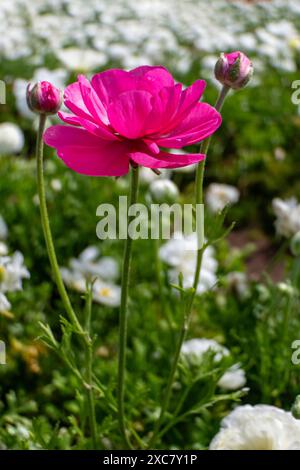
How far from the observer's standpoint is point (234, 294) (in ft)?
6.29

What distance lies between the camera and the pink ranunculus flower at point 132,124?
0.77m

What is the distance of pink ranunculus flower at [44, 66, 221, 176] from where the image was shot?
0.77 metres

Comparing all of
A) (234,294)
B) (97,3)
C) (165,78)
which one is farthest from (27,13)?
(165,78)

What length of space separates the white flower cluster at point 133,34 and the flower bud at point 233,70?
2.47 m

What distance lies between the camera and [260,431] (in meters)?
0.98

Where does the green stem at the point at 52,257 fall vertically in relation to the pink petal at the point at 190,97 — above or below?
below

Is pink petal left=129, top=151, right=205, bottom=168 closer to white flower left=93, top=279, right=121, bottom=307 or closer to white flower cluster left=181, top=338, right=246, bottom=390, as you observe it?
white flower cluster left=181, top=338, right=246, bottom=390

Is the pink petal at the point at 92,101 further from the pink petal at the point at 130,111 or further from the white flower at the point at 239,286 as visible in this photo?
the white flower at the point at 239,286

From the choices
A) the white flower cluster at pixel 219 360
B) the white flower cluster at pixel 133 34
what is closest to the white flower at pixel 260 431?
the white flower cluster at pixel 219 360

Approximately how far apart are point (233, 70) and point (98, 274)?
3.97 ft

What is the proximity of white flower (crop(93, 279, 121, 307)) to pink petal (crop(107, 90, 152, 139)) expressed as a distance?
1150mm

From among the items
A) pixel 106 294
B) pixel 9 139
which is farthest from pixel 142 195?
pixel 106 294

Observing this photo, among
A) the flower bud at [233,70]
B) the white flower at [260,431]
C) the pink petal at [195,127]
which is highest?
the flower bud at [233,70]

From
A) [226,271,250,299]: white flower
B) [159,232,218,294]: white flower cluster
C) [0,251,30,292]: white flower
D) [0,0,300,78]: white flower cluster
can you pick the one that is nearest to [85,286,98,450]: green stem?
[0,251,30,292]: white flower
